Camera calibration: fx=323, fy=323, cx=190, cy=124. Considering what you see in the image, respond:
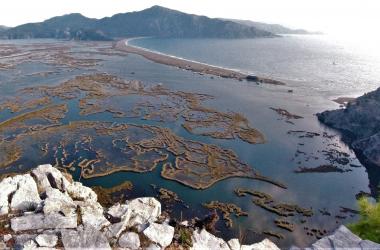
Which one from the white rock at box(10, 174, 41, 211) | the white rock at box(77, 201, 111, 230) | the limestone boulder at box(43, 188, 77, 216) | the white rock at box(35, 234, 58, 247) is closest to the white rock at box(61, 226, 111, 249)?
the white rock at box(35, 234, 58, 247)

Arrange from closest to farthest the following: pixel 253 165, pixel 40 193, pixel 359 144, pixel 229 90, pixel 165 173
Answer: pixel 40 193
pixel 165 173
pixel 253 165
pixel 359 144
pixel 229 90

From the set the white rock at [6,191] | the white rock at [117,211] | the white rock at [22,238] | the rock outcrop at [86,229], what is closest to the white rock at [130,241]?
the rock outcrop at [86,229]

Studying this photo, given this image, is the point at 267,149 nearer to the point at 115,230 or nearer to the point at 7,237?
the point at 115,230

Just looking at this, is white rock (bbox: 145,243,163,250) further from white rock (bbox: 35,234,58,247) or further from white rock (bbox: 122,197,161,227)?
white rock (bbox: 35,234,58,247)

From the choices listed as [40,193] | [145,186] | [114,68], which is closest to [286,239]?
[145,186]

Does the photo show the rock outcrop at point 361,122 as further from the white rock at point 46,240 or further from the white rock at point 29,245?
the white rock at point 29,245

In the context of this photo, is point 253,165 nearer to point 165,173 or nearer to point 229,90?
point 165,173
